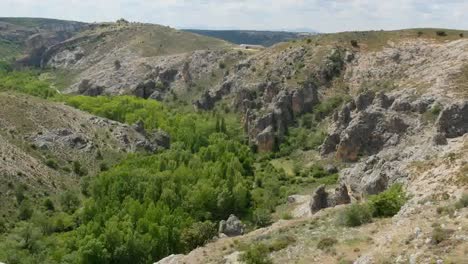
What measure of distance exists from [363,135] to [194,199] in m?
42.5

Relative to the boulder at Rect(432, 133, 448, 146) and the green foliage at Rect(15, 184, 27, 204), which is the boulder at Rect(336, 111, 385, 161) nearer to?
the boulder at Rect(432, 133, 448, 146)

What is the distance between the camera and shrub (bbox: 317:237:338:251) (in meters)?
39.7

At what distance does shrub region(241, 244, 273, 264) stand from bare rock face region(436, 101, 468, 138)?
192 ft

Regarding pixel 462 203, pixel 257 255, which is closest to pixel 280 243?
pixel 257 255

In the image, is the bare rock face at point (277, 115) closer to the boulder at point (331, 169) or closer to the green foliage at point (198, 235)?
the boulder at point (331, 169)

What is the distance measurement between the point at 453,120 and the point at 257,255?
64.1 m

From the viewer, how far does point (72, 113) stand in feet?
414

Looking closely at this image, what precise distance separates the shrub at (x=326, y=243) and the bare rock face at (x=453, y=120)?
56.2m

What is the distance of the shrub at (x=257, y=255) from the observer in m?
39.2

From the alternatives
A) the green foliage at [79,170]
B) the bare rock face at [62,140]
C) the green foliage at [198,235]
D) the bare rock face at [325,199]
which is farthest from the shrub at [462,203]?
the bare rock face at [62,140]

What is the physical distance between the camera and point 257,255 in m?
39.5

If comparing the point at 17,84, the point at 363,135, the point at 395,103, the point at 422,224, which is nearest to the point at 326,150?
the point at 363,135

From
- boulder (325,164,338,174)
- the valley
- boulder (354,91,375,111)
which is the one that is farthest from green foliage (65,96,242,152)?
boulder (354,91,375,111)

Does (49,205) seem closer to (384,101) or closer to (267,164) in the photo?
(267,164)
